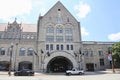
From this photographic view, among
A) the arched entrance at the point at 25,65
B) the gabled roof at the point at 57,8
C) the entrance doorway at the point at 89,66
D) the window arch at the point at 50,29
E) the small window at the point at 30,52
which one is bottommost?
the entrance doorway at the point at 89,66

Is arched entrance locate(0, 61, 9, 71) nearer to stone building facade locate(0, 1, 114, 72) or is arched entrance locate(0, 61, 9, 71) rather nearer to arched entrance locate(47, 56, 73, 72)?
stone building facade locate(0, 1, 114, 72)

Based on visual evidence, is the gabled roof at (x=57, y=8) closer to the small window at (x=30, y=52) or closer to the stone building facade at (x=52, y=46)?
the stone building facade at (x=52, y=46)

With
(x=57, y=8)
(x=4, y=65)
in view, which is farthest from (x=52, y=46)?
(x=4, y=65)

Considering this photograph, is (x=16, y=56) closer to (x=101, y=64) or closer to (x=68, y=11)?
(x=68, y=11)

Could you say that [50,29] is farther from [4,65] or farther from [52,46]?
[4,65]

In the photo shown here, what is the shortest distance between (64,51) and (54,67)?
9800 mm

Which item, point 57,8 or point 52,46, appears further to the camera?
point 57,8

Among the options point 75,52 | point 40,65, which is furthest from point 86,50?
point 40,65

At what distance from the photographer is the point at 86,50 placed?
54.0 metres

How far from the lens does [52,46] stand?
4909cm

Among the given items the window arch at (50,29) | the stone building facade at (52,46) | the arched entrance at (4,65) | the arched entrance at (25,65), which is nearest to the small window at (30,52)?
the stone building facade at (52,46)

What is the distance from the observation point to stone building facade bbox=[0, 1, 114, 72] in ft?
158

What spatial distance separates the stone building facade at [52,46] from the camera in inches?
1893

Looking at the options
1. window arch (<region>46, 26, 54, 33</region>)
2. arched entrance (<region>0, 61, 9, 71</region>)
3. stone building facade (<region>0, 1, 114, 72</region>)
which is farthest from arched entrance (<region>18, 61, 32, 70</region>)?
window arch (<region>46, 26, 54, 33</region>)
